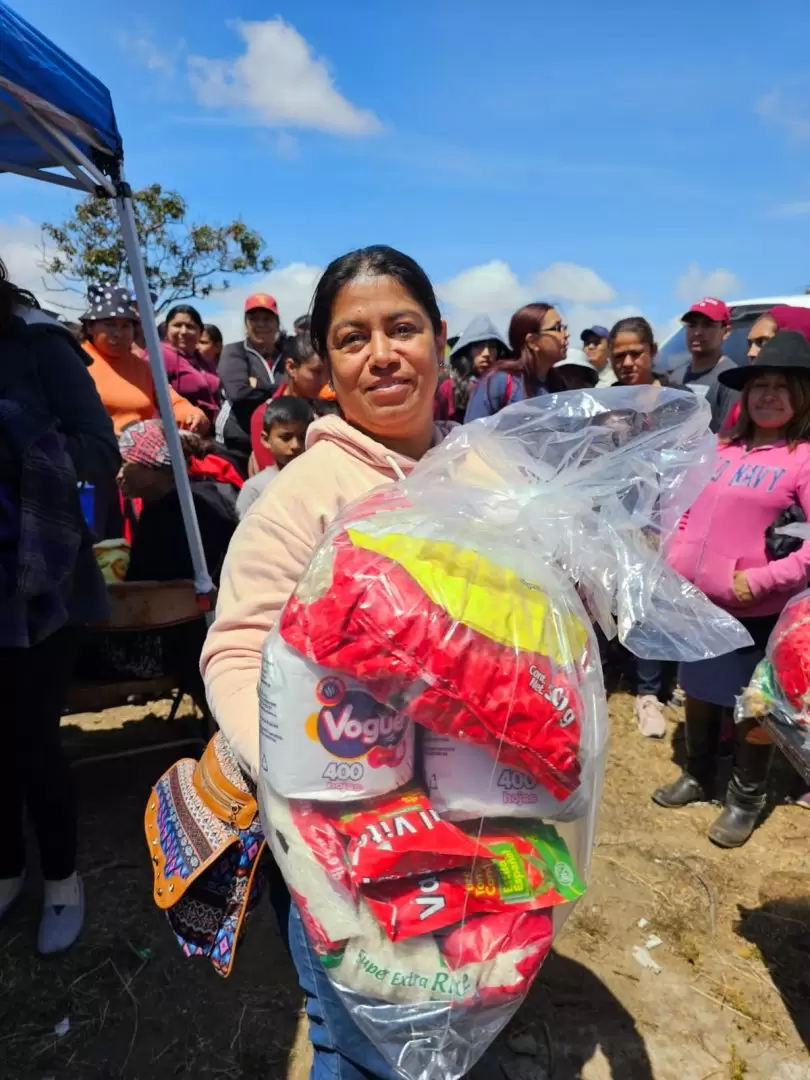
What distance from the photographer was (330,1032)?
1208 millimetres

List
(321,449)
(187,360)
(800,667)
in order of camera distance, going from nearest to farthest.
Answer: (321,449) < (800,667) < (187,360)

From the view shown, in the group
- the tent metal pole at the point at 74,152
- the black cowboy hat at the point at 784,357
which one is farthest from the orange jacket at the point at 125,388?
the black cowboy hat at the point at 784,357

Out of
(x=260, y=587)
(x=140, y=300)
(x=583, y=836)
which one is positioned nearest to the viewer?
(x=583, y=836)

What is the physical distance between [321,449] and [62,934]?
76.3 inches

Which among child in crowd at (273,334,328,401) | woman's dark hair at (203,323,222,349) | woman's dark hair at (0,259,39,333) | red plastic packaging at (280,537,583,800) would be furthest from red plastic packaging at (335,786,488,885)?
woman's dark hair at (203,323,222,349)

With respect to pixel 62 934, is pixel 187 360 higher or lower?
higher

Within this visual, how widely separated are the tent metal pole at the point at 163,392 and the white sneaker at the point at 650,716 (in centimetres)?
238

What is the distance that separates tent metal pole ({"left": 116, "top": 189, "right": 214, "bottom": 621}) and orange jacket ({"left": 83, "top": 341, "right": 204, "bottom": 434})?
0.95m

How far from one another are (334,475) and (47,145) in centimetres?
221

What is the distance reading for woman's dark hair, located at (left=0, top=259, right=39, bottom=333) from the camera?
198 centimetres

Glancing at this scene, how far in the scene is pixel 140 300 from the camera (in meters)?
2.76

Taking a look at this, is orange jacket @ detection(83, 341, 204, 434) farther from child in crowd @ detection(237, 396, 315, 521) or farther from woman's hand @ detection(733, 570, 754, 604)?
woman's hand @ detection(733, 570, 754, 604)

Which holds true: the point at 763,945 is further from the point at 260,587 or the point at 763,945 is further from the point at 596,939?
the point at 260,587

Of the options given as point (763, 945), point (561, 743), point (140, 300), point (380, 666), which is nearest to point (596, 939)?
point (763, 945)
